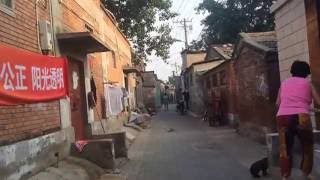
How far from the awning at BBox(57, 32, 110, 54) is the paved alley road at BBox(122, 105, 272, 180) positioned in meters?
3.05

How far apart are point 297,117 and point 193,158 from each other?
20.0 ft

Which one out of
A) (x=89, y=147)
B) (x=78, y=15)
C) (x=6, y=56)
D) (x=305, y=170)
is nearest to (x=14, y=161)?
(x=6, y=56)

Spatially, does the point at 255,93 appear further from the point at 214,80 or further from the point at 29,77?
the point at 214,80

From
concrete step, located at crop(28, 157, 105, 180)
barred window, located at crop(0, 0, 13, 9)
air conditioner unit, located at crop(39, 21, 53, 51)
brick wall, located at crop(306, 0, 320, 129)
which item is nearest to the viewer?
barred window, located at crop(0, 0, 13, 9)

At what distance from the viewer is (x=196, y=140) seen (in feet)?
59.1

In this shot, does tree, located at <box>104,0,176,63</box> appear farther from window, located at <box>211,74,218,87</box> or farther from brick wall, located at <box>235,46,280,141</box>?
brick wall, located at <box>235,46,280,141</box>

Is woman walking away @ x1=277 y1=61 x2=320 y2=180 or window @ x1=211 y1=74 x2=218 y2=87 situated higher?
window @ x1=211 y1=74 x2=218 y2=87

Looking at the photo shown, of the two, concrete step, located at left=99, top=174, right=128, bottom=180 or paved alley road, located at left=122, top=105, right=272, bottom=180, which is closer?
concrete step, located at left=99, top=174, right=128, bottom=180

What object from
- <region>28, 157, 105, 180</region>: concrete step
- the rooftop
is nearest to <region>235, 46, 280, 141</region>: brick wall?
the rooftop

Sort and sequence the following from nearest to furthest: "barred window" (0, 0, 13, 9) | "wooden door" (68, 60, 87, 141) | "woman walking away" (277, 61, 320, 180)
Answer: "woman walking away" (277, 61, 320, 180), "barred window" (0, 0, 13, 9), "wooden door" (68, 60, 87, 141)

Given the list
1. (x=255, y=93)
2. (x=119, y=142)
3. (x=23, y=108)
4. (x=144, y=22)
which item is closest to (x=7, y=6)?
(x=23, y=108)

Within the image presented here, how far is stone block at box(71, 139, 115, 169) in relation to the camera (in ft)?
36.2

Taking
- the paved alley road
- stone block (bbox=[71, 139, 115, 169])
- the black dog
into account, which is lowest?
the paved alley road

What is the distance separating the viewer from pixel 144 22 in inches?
1454
